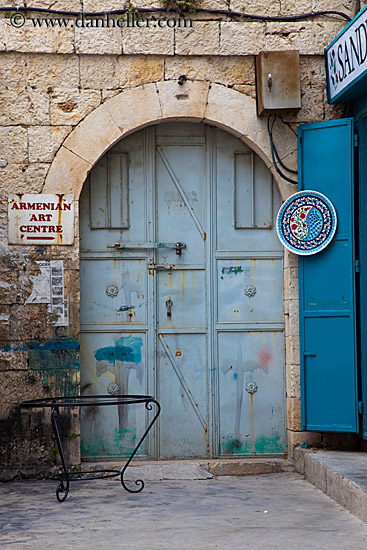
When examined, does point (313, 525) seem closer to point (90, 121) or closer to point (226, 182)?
point (226, 182)

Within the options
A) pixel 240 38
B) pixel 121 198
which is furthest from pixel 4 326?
pixel 240 38

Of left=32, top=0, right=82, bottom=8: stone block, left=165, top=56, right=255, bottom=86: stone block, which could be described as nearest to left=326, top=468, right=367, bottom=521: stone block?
left=165, top=56, right=255, bottom=86: stone block

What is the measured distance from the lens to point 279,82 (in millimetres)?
6184

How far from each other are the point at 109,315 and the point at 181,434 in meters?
1.21

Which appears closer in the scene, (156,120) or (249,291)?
(156,120)

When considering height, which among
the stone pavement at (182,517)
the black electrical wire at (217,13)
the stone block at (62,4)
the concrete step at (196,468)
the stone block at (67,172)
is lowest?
the stone pavement at (182,517)

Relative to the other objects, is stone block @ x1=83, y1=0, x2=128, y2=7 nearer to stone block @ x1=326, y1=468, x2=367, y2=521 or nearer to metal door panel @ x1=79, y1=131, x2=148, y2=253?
metal door panel @ x1=79, y1=131, x2=148, y2=253

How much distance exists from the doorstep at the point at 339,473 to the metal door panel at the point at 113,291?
5.94 ft

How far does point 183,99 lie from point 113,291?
5.80ft

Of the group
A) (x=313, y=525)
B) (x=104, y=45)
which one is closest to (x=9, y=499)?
(x=313, y=525)

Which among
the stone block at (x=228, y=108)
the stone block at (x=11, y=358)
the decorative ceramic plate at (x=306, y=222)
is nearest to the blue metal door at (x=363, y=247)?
the decorative ceramic plate at (x=306, y=222)

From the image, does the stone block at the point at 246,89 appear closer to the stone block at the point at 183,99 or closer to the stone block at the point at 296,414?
the stone block at the point at 183,99

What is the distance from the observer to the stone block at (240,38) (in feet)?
20.8

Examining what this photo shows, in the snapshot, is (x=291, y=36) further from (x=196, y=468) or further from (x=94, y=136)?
(x=196, y=468)
